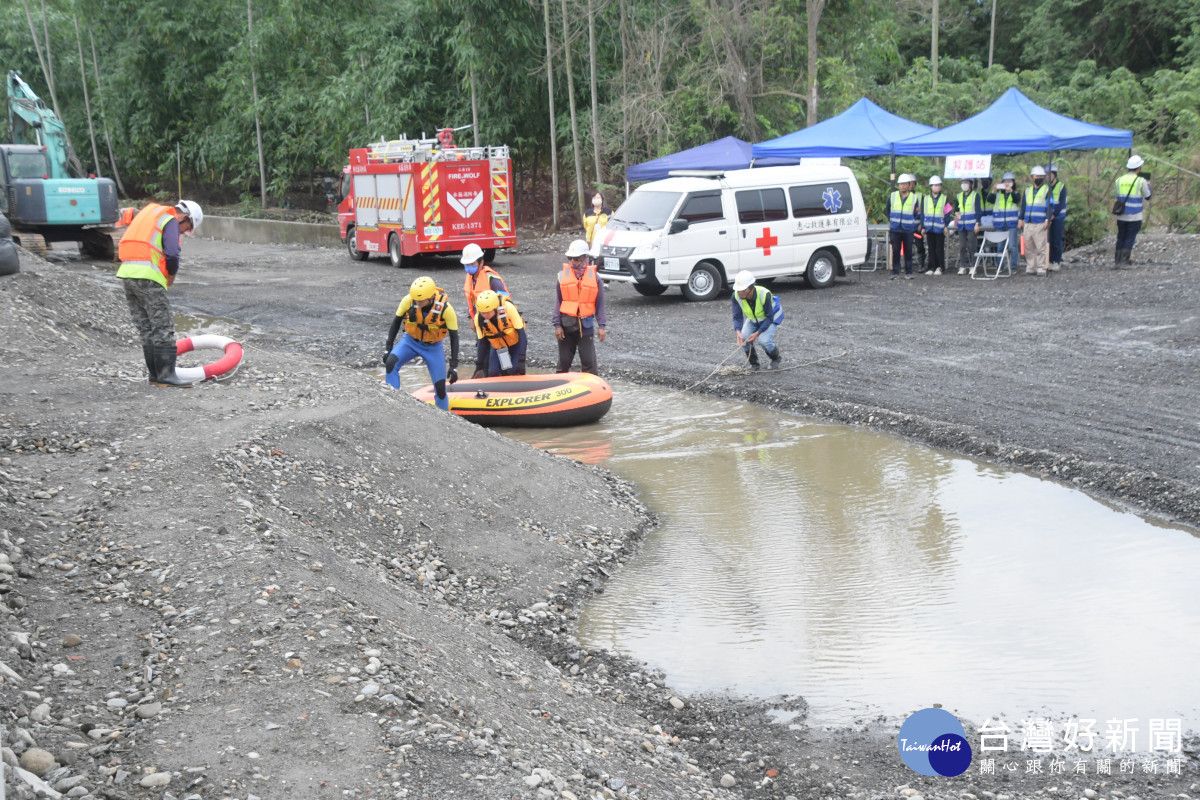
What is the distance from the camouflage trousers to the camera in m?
9.00

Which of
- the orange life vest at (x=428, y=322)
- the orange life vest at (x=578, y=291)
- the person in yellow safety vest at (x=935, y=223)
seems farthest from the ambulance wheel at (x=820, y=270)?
the orange life vest at (x=428, y=322)

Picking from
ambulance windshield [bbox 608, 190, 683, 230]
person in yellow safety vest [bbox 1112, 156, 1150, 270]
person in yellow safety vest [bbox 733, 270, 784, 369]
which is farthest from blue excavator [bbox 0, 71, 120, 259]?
person in yellow safety vest [bbox 1112, 156, 1150, 270]

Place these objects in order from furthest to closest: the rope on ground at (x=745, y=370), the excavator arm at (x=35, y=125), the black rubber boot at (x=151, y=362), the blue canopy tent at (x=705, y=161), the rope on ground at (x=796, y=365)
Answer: the excavator arm at (x=35, y=125) → the blue canopy tent at (x=705, y=161) → the rope on ground at (x=796, y=365) → the rope on ground at (x=745, y=370) → the black rubber boot at (x=151, y=362)

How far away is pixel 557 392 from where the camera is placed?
1156 cm

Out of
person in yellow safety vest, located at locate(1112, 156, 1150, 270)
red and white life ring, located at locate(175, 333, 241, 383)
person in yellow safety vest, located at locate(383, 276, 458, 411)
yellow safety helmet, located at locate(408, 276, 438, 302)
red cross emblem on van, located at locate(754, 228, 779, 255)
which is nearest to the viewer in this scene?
red and white life ring, located at locate(175, 333, 241, 383)

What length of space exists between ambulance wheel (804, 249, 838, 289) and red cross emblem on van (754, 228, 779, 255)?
37.3 inches

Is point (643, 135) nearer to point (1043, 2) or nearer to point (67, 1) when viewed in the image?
point (1043, 2)

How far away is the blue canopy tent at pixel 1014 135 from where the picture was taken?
19016mm

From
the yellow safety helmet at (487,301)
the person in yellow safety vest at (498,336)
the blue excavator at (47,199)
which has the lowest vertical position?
the person in yellow safety vest at (498,336)


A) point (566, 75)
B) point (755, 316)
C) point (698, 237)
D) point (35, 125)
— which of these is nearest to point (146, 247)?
point (755, 316)

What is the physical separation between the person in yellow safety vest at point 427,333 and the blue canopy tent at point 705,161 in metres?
13.6

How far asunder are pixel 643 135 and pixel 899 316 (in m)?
13.2

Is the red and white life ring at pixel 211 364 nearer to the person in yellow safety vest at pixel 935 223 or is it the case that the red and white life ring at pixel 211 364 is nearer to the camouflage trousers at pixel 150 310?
the camouflage trousers at pixel 150 310

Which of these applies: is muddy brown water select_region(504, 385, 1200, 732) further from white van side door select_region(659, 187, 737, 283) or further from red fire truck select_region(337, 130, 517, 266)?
red fire truck select_region(337, 130, 517, 266)
